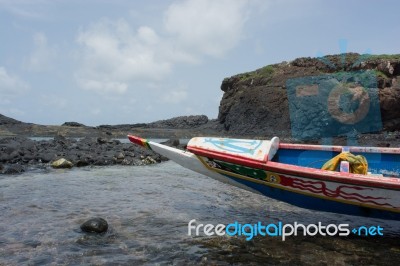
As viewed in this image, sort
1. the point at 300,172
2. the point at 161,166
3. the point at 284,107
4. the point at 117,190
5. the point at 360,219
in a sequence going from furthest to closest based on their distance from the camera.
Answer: the point at 284,107 < the point at 161,166 < the point at 117,190 < the point at 360,219 < the point at 300,172

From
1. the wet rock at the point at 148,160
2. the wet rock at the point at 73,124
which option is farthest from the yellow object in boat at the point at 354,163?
the wet rock at the point at 73,124

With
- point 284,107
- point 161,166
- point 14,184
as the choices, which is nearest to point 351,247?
point 14,184

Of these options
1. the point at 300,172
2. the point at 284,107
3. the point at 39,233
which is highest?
the point at 284,107

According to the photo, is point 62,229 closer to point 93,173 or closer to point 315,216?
point 315,216

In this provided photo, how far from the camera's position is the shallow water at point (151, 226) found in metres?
5.65

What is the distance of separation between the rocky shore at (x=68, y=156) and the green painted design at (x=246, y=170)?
10.1m

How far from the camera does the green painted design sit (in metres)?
6.68

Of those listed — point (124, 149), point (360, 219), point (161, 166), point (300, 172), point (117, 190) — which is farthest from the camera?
point (124, 149)

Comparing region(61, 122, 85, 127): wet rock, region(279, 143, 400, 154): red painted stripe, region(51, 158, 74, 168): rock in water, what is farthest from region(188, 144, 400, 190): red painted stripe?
region(61, 122, 85, 127): wet rock

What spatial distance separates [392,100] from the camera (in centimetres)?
4012

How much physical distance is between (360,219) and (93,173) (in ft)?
33.9

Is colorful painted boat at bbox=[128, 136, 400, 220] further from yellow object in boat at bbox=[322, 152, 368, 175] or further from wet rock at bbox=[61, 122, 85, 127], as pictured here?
wet rock at bbox=[61, 122, 85, 127]

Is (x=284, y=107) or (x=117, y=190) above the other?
(x=284, y=107)

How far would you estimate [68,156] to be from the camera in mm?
17328
